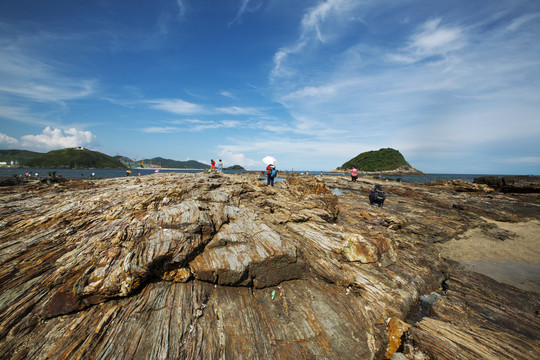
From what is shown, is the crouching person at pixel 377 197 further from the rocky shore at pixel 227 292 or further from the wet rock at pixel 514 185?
the wet rock at pixel 514 185

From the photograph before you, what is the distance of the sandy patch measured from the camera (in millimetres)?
11768

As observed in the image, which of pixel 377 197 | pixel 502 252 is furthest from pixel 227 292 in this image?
pixel 377 197

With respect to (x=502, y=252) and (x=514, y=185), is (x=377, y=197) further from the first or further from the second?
(x=514, y=185)

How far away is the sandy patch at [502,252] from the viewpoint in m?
11.8

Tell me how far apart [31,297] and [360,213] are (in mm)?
22007

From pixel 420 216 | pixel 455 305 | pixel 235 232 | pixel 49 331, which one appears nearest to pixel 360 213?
pixel 420 216

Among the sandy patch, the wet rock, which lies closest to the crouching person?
the sandy patch

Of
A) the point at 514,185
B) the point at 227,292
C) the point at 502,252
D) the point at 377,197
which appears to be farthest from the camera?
the point at 514,185

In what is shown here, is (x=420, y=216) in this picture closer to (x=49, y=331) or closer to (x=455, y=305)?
(x=455, y=305)

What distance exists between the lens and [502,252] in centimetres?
1469

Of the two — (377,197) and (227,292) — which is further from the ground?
(377,197)

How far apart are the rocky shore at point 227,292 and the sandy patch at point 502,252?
613 mm

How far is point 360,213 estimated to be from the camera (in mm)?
19500

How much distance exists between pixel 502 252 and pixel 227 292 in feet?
69.3
